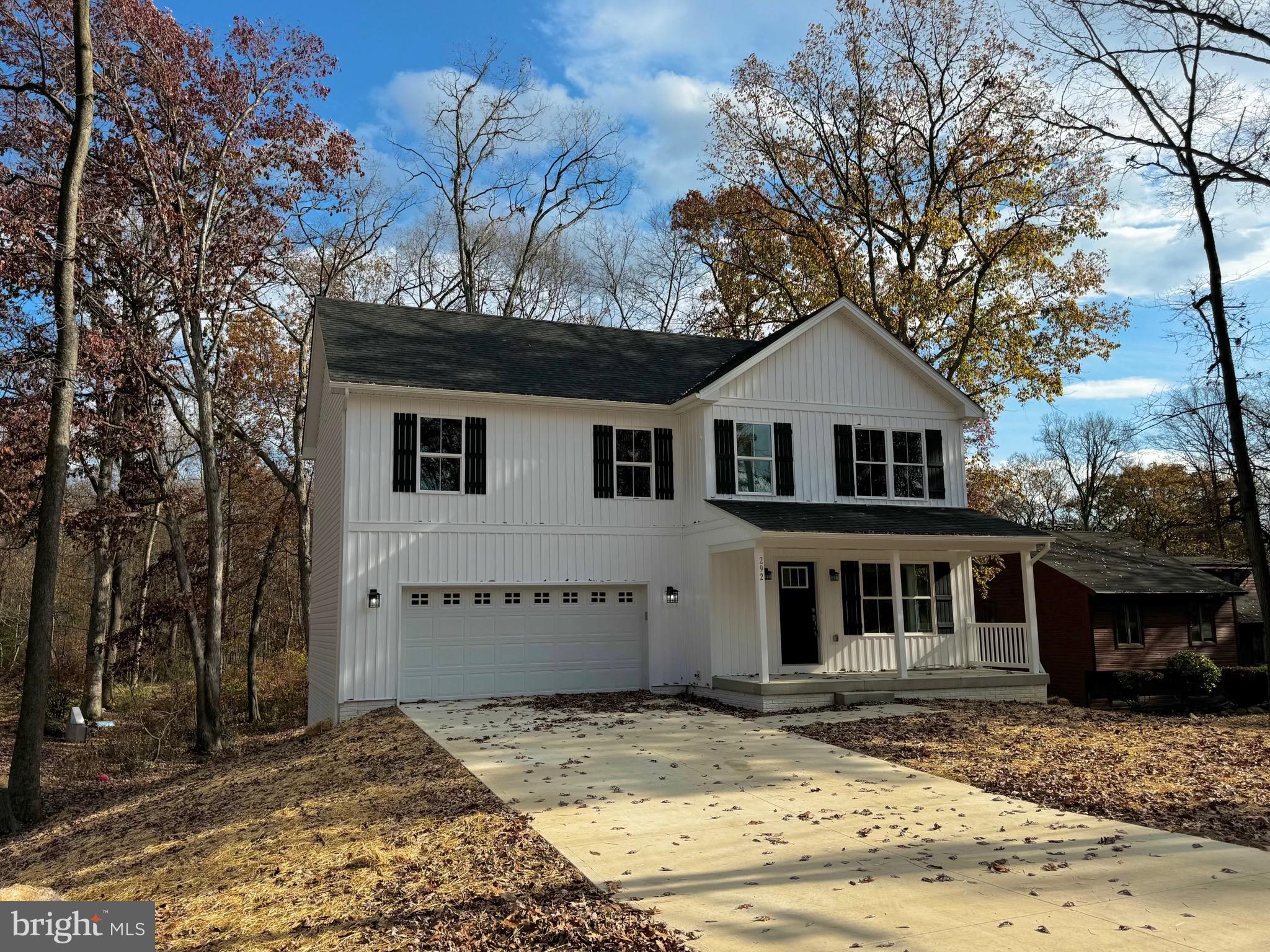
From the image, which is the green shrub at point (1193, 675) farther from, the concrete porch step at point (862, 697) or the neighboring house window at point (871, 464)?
the concrete porch step at point (862, 697)

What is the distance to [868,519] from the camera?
1678 cm

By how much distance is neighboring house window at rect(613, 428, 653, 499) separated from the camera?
17.6 metres

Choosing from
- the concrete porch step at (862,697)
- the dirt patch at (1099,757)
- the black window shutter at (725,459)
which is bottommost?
the dirt patch at (1099,757)

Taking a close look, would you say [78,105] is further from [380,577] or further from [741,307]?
[741,307]

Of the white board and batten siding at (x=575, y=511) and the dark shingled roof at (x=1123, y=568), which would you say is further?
the dark shingled roof at (x=1123, y=568)

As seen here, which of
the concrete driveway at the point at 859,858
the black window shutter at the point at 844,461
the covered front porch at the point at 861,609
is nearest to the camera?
the concrete driveway at the point at 859,858

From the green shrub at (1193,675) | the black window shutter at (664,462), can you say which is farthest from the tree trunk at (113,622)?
the green shrub at (1193,675)

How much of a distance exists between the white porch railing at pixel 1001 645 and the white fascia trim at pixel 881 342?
456 cm

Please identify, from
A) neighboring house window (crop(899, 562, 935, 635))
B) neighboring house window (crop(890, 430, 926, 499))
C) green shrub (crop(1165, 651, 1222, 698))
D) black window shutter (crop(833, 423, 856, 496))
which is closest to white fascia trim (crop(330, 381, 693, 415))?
black window shutter (crop(833, 423, 856, 496))

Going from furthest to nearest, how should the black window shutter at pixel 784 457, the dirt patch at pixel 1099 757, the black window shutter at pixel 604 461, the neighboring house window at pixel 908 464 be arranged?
the neighboring house window at pixel 908 464
the black window shutter at pixel 784 457
the black window shutter at pixel 604 461
the dirt patch at pixel 1099 757

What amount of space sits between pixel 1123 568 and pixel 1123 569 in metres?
0.07

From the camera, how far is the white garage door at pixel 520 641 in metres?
15.8

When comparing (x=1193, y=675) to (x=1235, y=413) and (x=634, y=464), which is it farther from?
(x=634, y=464)

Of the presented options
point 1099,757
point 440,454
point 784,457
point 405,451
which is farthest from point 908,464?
point 405,451
